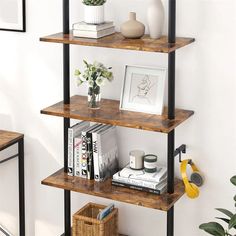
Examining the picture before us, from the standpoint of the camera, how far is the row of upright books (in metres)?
2.94

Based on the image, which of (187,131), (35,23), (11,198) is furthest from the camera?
(11,198)

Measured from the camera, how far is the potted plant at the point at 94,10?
2.79 meters

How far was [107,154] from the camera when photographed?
9.79 ft

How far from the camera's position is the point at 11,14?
3229 mm

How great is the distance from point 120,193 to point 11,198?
919mm

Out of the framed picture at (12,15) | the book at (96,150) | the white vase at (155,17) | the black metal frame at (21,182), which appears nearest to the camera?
the white vase at (155,17)

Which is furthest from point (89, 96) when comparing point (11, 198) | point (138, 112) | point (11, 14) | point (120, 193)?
point (11, 198)

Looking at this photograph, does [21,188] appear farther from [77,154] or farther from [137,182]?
[137,182]

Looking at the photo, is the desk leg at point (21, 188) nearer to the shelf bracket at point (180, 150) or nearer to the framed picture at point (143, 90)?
the framed picture at point (143, 90)

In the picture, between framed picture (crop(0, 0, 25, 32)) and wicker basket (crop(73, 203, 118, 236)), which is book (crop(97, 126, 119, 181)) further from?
framed picture (crop(0, 0, 25, 32))

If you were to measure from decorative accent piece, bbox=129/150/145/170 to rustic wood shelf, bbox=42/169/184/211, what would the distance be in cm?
12

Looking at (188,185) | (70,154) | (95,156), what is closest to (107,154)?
(95,156)

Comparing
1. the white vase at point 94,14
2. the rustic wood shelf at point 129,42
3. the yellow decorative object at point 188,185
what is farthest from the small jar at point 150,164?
the white vase at point 94,14

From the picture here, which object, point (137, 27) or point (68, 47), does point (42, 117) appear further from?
point (137, 27)
